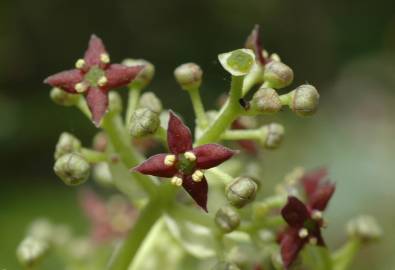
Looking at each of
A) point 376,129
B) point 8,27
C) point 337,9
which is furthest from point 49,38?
point 376,129

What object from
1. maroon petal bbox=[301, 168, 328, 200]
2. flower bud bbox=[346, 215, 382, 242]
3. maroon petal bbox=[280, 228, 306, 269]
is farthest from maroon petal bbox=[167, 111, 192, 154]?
flower bud bbox=[346, 215, 382, 242]

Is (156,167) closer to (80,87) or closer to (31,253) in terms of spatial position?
(80,87)

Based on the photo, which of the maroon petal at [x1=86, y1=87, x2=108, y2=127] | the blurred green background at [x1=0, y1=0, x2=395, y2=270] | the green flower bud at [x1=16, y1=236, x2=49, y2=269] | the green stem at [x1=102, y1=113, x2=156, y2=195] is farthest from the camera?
the blurred green background at [x1=0, y1=0, x2=395, y2=270]

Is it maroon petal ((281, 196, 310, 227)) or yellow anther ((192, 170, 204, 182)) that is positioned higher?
yellow anther ((192, 170, 204, 182))

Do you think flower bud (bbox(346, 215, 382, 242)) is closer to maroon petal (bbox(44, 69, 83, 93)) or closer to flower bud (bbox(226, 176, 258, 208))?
flower bud (bbox(226, 176, 258, 208))

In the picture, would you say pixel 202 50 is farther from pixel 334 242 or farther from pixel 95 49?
pixel 95 49

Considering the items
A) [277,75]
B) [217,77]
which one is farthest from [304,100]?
[217,77]

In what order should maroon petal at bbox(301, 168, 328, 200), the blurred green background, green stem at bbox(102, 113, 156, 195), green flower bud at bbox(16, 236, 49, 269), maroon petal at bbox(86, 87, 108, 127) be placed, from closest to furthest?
1. maroon petal at bbox(86, 87, 108, 127)
2. green stem at bbox(102, 113, 156, 195)
3. green flower bud at bbox(16, 236, 49, 269)
4. maroon petal at bbox(301, 168, 328, 200)
5. the blurred green background

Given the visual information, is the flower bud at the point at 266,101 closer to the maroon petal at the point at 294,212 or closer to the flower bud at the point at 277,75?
the flower bud at the point at 277,75
